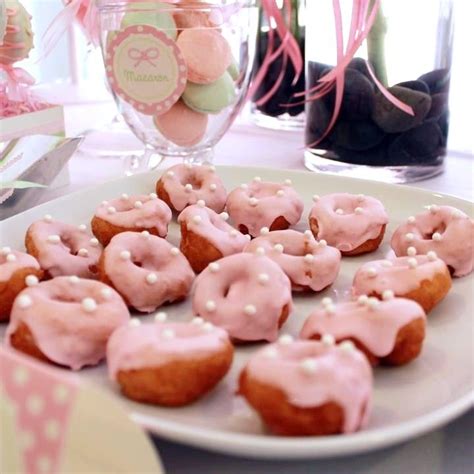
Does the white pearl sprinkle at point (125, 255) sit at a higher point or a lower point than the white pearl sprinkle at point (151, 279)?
higher

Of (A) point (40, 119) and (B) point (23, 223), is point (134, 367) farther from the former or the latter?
(A) point (40, 119)

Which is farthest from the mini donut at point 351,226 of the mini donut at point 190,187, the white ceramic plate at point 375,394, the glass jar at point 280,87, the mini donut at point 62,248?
the glass jar at point 280,87

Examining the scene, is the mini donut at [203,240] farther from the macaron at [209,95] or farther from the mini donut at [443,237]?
the macaron at [209,95]

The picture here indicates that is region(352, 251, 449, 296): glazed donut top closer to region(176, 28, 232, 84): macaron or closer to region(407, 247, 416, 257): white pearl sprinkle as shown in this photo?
region(407, 247, 416, 257): white pearl sprinkle

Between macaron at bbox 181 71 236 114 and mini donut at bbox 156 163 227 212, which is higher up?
macaron at bbox 181 71 236 114

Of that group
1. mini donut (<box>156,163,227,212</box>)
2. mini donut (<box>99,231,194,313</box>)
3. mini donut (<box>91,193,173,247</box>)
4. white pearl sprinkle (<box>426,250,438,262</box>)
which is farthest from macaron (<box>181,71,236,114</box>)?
white pearl sprinkle (<box>426,250,438,262</box>)
